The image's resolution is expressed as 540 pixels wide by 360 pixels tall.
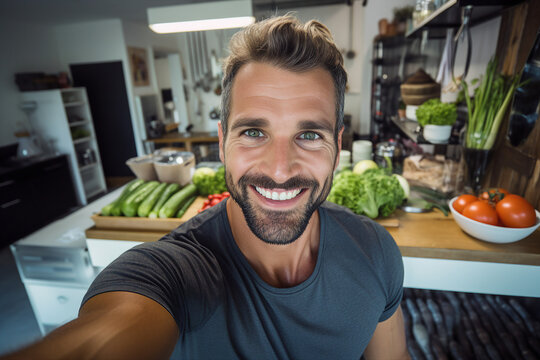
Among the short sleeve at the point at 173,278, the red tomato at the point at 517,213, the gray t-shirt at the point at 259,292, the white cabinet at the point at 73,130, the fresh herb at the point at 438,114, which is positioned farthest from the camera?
the white cabinet at the point at 73,130

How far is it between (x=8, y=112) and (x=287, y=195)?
227 inches

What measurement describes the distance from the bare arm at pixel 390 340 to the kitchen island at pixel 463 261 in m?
0.39

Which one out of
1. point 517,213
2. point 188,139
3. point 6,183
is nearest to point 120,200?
point 517,213

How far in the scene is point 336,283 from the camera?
96cm

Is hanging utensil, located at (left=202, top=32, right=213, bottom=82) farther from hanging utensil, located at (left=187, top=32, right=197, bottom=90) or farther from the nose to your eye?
the nose

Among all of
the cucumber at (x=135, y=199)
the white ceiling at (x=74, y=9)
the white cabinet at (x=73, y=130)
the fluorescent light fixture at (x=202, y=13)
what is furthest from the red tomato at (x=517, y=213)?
the white cabinet at (x=73, y=130)

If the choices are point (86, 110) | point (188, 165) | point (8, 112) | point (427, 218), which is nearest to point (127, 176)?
point (86, 110)

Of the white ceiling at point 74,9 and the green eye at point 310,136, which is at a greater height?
the white ceiling at point 74,9

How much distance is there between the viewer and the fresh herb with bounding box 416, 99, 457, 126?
1768 mm

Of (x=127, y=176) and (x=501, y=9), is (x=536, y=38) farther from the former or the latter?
(x=127, y=176)

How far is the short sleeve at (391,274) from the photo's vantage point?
1.03m

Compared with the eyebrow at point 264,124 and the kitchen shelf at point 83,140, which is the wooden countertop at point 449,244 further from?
the kitchen shelf at point 83,140

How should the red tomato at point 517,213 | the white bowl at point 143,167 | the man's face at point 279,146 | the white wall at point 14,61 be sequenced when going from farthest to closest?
1. the white wall at point 14,61
2. the white bowl at point 143,167
3. the red tomato at point 517,213
4. the man's face at point 279,146

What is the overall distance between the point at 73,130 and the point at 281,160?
582 centimetres
